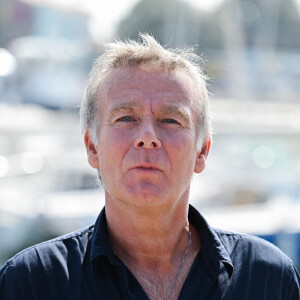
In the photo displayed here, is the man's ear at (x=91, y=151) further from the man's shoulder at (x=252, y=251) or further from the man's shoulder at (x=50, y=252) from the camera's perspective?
the man's shoulder at (x=252, y=251)

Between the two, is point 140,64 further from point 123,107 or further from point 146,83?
point 123,107

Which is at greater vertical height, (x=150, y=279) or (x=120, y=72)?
(x=120, y=72)

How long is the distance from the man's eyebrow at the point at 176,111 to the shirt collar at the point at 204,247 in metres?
0.45

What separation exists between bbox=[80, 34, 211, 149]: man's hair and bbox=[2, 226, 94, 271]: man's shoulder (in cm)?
44

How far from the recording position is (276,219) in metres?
9.68

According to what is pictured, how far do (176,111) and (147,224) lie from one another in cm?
47

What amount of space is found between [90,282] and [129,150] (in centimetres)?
51

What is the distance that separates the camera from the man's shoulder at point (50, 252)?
2.19 m

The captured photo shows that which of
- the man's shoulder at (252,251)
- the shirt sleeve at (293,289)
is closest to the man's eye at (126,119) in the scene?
the man's shoulder at (252,251)

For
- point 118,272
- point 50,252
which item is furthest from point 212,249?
point 50,252

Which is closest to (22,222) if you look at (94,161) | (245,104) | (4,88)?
(94,161)

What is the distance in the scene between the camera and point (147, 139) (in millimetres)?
2273

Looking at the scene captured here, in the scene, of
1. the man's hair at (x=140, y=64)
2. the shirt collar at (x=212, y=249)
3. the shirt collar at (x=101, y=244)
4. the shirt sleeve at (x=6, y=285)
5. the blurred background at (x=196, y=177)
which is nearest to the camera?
the shirt sleeve at (x=6, y=285)

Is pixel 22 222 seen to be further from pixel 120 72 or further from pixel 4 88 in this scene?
pixel 4 88
